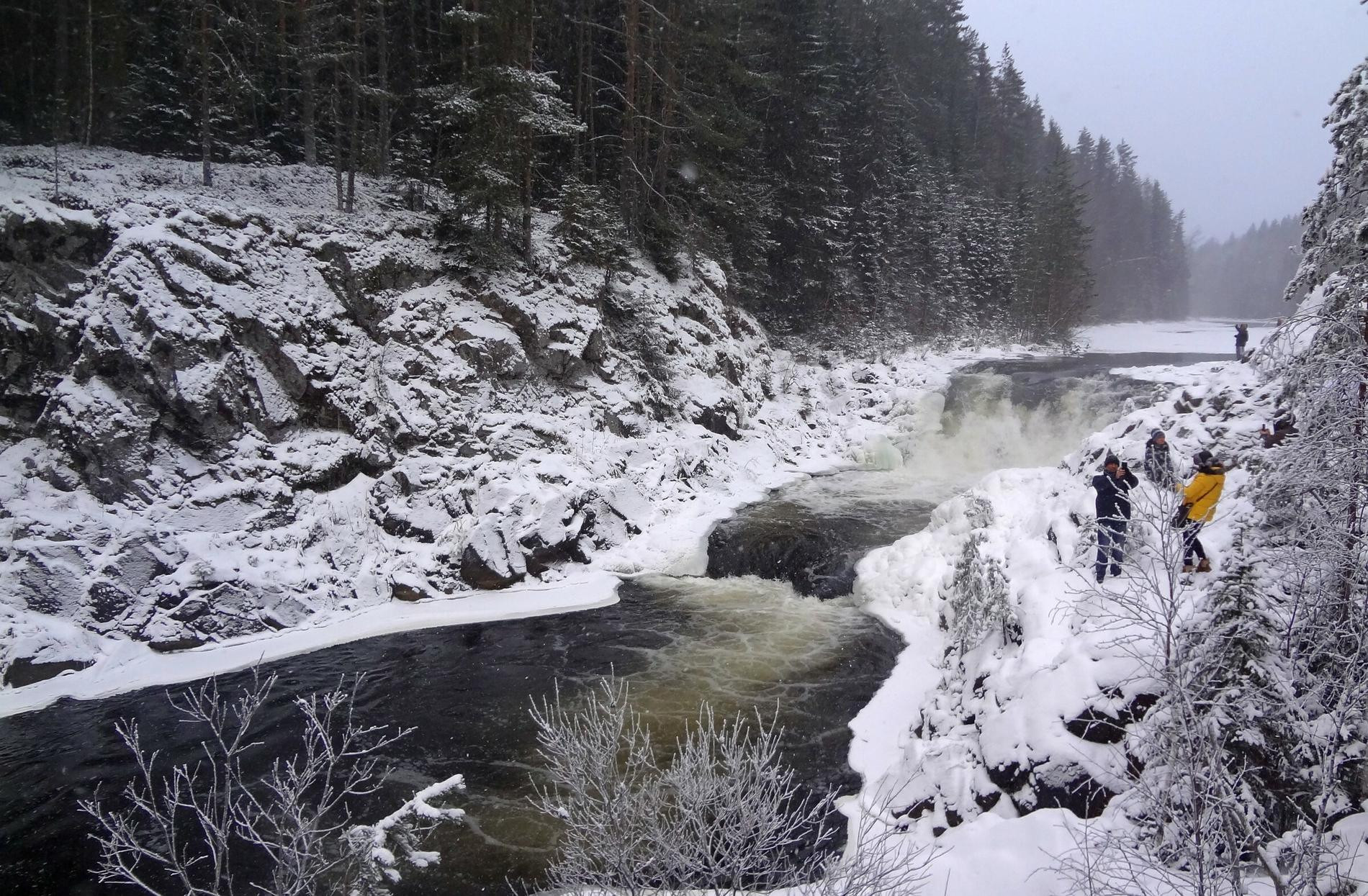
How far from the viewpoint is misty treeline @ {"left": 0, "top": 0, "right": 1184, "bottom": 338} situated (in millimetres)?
18125

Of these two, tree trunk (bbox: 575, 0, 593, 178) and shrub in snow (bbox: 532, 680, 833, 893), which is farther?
tree trunk (bbox: 575, 0, 593, 178)

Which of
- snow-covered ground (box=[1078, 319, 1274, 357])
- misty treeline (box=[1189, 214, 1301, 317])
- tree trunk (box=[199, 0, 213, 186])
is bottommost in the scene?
snow-covered ground (box=[1078, 319, 1274, 357])

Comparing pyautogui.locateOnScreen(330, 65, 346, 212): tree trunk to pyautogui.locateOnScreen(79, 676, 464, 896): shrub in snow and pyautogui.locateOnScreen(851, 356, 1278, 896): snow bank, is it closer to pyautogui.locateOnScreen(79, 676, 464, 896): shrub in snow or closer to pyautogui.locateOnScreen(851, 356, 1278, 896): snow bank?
pyautogui.locateOnScreen(79, 676, 464, 896): shrub in snow

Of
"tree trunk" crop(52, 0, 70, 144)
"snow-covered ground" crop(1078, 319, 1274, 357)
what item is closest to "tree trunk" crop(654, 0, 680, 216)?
"tree trunk" crop(52, 0, 70, 144)

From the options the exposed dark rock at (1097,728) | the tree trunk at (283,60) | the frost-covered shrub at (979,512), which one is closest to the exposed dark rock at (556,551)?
the frost-covered shrub at (979,512)

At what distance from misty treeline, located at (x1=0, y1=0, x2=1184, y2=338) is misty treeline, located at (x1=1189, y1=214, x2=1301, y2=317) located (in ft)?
249

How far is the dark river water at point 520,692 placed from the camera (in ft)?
23.7

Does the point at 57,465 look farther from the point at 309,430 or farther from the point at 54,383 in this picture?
the point at 309,430

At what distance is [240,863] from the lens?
271 inches

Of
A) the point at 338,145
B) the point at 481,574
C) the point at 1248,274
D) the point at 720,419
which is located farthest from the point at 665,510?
the point at 1248,274

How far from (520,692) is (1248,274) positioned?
129877mm

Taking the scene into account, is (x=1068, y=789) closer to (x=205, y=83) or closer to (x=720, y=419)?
(x=720, y=419)

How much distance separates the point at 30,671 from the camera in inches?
401

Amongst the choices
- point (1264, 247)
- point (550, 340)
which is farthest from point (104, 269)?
point (1264, 247)
